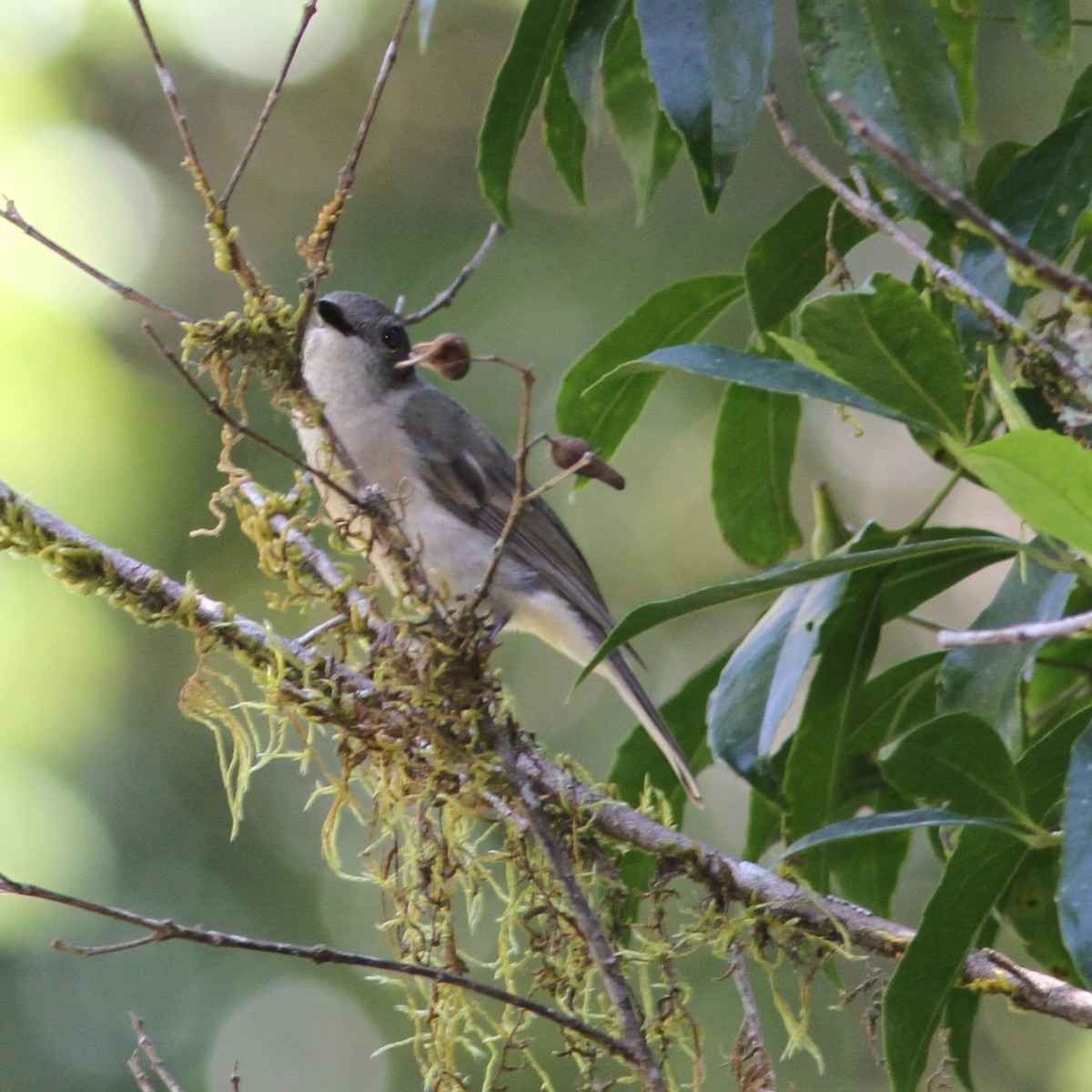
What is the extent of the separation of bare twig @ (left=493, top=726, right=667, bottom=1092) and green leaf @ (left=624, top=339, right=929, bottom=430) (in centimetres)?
47

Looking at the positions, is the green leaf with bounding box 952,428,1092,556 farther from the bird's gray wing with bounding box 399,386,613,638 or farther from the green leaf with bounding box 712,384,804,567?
the bird's gray wing with bounding box 399,386,613,638

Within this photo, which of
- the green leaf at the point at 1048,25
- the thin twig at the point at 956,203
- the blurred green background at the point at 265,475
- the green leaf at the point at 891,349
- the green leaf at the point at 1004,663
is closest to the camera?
the thin twig at the point at 956,203

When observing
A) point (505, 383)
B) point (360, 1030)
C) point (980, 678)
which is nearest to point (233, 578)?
point (505, 383)

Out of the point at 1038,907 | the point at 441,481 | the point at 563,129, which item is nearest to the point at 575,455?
the point at 563,129

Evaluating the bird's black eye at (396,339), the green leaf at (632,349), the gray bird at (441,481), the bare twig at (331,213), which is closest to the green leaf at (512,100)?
the bare twig at (331,213)

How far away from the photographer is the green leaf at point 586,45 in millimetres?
1756

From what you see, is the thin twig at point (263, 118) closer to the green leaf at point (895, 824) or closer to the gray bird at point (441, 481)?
the green leaf at point (895, 824)

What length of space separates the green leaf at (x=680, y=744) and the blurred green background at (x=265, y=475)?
2.44 metres

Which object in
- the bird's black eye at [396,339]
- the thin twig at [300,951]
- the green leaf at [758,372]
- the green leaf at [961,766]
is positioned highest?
the bird's black eye at [396,339]

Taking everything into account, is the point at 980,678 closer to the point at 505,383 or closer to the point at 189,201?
the point at 505,383

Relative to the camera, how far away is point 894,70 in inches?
63.9

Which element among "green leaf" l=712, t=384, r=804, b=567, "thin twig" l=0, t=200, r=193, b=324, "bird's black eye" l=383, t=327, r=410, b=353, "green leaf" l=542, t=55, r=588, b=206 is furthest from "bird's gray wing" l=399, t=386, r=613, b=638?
"thin twig" l=0, t=200, r=193, b=324

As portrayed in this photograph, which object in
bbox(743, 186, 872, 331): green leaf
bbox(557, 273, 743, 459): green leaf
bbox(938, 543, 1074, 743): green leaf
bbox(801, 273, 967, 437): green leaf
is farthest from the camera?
bbox(557, 273, 743, 459): green leaf

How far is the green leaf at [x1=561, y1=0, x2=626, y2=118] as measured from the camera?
1.76 metres
